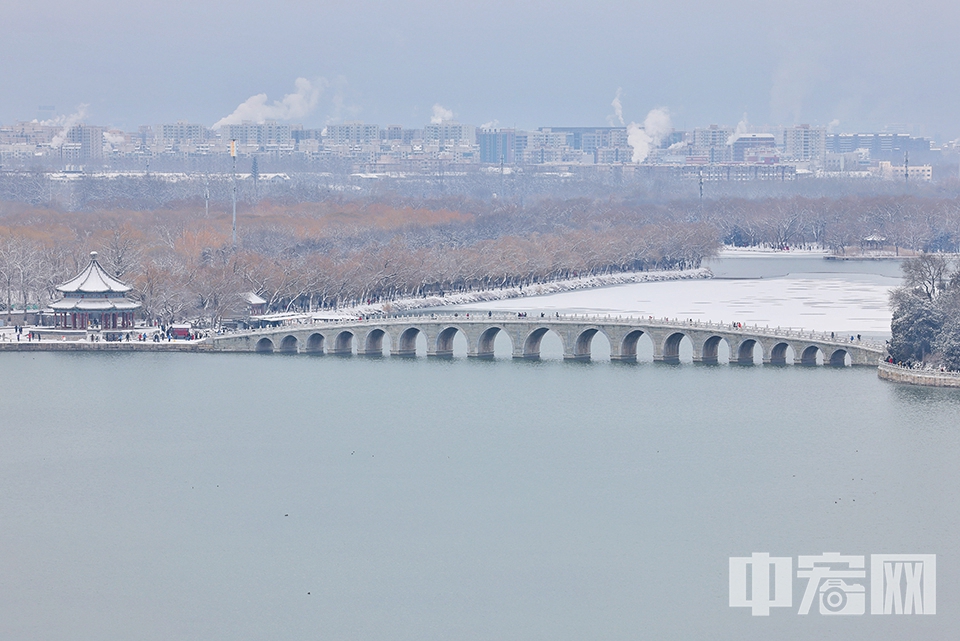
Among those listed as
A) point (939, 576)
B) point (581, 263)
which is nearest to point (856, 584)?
point (939, 576)

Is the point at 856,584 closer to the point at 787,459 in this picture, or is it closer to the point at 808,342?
the point at 787,459

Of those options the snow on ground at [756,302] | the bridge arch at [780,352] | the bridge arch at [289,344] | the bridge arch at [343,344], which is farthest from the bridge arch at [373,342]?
the snow on ground at [756,302]

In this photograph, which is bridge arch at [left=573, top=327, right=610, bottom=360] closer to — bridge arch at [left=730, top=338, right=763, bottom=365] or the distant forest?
bridge arch at [left=730, top=338, right=763, bottom=365]

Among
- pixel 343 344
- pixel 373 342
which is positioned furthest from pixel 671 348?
pixel 343 344

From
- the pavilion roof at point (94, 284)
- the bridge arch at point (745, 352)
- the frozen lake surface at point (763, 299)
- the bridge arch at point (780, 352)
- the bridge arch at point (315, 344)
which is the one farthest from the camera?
the frozen lake surface at point (763, 299)

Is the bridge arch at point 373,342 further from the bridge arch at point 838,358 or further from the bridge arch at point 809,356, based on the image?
the bridge arch at point 838,358

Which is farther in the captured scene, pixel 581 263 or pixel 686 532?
pixel 581 263
